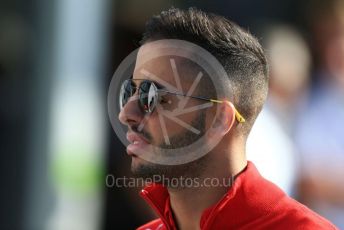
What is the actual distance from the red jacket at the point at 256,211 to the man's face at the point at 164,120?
24 cm

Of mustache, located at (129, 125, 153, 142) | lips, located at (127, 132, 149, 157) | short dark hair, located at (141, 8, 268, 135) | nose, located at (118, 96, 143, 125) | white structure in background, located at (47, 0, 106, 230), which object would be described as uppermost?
short dark hair, located at (141, 8, 268, 135)

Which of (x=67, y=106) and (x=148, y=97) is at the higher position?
(x=148, y=97)

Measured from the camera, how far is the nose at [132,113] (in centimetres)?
311

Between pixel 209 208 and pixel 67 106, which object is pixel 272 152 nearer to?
pixel 209 208

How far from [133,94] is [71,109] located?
277cm

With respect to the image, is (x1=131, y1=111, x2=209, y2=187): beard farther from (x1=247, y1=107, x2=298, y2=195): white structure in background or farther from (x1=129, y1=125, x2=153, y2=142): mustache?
(x1=247, y1=107, x2=298, y2=195): white structure in background

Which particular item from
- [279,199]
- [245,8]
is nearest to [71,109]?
[245,8]

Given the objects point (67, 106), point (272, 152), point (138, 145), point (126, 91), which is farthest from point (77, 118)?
point (138, 145)

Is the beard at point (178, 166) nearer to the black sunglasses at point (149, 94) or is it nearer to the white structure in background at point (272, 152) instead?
the black sunglasses at point (149, 94)

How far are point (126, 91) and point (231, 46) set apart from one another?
486 millimetres

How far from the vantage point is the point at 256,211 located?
2908 millimetres

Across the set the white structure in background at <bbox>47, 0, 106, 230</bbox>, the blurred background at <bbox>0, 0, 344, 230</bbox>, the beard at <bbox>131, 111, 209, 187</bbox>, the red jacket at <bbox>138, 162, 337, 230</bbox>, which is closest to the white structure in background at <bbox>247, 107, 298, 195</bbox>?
the beard at <bbox>131, 111, 209, 187</bbox>

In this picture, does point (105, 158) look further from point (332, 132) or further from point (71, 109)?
point (332, 132)

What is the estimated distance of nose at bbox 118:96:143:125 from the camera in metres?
3.11
